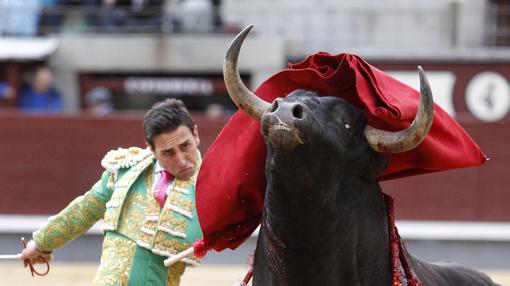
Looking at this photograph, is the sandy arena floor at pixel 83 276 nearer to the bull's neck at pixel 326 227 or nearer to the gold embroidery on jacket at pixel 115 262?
the gold embroidery on jacket at pixel 115 262

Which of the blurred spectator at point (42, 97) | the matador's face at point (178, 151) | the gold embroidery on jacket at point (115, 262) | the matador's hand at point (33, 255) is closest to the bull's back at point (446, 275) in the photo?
the matador's face at point (178, 151)

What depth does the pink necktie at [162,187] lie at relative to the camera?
3490 mm

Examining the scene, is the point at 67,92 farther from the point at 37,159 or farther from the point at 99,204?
the point at 99,204

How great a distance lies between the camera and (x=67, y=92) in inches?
413

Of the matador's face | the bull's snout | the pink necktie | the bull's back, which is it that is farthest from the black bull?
the pink necktie

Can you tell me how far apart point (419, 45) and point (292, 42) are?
1175 millimetres

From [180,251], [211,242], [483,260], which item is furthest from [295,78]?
[483,260]

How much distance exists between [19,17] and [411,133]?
8.28m

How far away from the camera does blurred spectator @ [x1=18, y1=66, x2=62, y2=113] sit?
9188 millimetres

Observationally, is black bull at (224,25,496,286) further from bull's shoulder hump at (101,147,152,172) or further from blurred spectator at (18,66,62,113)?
blurred spectator at (18,66,62,113)

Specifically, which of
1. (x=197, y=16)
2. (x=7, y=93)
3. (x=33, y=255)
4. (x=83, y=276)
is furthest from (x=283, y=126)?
(x=197, y=16)

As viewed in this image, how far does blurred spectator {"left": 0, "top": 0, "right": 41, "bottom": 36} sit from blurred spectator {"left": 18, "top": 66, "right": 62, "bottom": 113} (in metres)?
0.85

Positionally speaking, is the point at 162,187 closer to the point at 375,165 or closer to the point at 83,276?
the point at 375,165

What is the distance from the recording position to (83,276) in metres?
7.40
